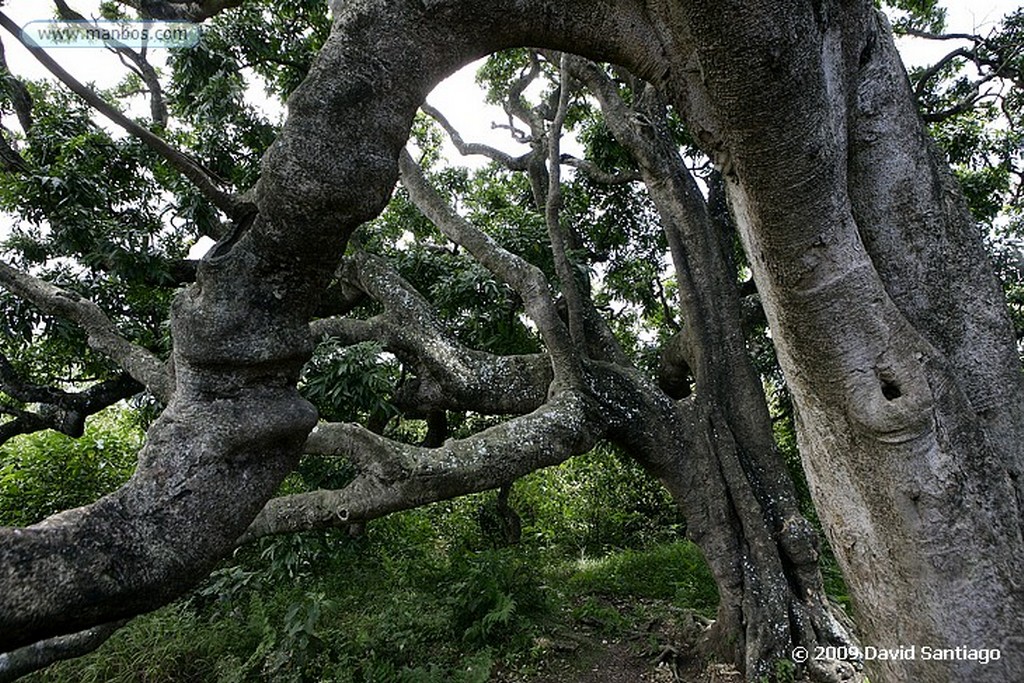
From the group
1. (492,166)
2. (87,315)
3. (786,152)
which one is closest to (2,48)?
(87,315)

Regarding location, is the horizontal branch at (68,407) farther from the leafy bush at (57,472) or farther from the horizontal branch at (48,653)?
the horizontal branch at (48,653)

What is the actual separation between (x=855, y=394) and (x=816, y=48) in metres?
1.21

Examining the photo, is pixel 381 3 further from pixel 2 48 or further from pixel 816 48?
pixel 2 48

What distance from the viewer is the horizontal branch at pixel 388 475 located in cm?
340

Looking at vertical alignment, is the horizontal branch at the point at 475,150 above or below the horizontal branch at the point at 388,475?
above

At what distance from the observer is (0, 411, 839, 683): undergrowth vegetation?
4750 millimetres

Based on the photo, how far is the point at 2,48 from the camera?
546 cm

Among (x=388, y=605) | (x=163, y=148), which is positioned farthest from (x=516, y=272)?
(x=388, y=605)

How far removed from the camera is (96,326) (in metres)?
4.08

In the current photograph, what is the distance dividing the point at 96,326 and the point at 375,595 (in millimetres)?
3845

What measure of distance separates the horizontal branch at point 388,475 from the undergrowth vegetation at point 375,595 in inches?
64.0

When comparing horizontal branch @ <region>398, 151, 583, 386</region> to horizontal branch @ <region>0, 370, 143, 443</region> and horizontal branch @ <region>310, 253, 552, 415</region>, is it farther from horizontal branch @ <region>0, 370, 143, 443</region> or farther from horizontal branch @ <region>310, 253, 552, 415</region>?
horizontal branch @ <region>0, 370, 143, 443</region>

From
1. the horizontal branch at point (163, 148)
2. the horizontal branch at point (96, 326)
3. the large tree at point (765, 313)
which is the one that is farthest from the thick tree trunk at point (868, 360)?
the horizontal branch at point (96, 326)

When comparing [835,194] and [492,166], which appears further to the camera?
[492,166]
